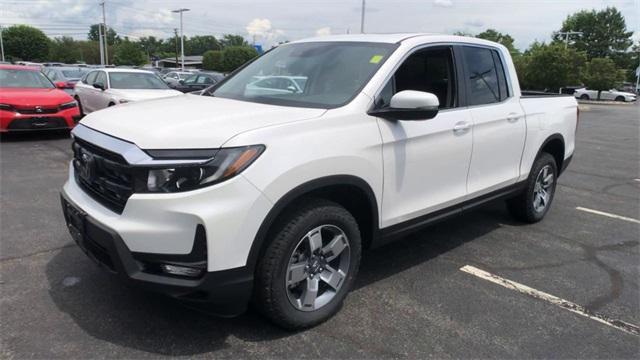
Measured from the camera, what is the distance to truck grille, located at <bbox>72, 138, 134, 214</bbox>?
2686 millimetres

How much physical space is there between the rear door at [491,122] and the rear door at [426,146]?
16 cm

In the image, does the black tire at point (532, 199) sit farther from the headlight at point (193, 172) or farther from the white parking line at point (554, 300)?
the headlight at point (193, 172)

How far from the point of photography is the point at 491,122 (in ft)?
14.2

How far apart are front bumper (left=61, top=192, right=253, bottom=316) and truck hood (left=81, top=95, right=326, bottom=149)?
55 centimetres

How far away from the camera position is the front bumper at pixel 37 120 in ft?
30.0

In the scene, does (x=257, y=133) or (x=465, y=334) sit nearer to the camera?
(x=257, y=133)

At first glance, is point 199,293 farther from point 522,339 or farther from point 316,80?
point 522,339

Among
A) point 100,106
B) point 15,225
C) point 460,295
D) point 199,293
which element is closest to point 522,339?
point 460,295

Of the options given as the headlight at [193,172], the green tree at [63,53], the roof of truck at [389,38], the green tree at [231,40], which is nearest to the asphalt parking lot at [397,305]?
the headlight at [193,172]

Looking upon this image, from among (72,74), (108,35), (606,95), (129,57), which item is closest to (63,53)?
(129,57)

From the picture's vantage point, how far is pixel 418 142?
11.6ft

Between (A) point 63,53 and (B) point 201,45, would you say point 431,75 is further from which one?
(B) point 201,45

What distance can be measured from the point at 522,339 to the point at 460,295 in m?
0.63

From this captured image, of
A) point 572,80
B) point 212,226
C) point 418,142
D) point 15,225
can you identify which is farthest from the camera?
point 572,80
